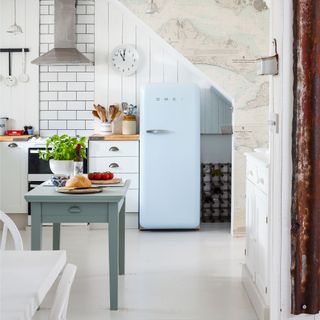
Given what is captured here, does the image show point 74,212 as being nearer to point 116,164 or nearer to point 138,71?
point 116,164

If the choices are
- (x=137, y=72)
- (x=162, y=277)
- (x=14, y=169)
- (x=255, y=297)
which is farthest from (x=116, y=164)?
(x=255, y=297)

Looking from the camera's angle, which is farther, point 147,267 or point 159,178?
point 159,178

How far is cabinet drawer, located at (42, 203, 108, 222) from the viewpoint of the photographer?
4285 millimetres

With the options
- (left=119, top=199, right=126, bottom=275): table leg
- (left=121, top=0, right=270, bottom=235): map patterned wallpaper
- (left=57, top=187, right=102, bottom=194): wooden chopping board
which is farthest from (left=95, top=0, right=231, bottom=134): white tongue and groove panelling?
(left=57, top=187, right=102, bottom=194): wooden chopping board

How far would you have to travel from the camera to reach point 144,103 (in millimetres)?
7238

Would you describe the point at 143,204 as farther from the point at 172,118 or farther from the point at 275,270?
the point at 275,270

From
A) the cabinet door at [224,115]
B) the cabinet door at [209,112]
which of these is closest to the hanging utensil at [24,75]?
the cabinet door at [209,112]

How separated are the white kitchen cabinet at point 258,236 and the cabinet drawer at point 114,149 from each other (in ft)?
8.71

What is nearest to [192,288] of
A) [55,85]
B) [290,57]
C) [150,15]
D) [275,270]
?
[275,270]

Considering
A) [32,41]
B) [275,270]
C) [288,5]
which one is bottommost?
[275,270]

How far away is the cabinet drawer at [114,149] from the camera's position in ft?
24.3

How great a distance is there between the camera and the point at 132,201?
7508 mm

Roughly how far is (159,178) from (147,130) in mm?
551

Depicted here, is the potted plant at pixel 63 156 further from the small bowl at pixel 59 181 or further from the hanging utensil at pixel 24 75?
the hanging utensil at pixel 24 75
